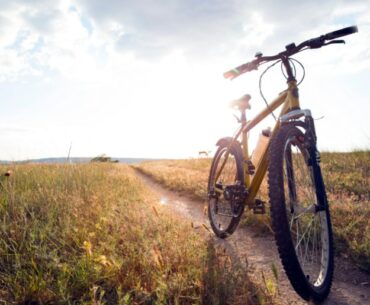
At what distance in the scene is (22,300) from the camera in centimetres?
240

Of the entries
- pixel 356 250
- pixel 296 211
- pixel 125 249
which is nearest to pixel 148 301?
pixel 125 249

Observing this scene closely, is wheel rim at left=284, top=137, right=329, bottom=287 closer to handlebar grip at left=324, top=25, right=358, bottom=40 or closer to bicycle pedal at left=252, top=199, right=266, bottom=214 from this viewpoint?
bicycle pedal at left=252, top=199, right=266, bottom=214

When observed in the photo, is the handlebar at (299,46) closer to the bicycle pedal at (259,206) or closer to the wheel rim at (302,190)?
the wheel rim at (302,190)

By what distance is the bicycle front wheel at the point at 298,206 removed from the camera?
2.52 meters

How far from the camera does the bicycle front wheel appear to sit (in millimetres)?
2521

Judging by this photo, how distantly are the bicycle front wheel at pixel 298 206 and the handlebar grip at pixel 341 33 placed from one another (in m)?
1.00

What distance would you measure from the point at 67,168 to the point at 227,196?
13.5 feet

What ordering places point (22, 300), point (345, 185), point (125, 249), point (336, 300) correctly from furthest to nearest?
point (345, 185), point (125, 249), point (336, 300), point (22, 300)

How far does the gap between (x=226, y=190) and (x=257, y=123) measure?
103 cm

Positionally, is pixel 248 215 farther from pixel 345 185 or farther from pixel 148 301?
pixel 148 301

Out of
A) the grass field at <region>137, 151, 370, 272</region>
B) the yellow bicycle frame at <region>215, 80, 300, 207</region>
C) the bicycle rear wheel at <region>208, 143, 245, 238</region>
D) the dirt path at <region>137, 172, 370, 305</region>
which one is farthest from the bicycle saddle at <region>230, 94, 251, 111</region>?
the dirt path at <region>137, 172, 370, 305</region>

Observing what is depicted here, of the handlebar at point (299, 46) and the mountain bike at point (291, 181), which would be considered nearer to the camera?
the mountain bike at point (291, 181)

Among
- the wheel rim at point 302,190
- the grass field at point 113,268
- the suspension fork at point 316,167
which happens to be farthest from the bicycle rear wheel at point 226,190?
the suspension fork at point 316,167

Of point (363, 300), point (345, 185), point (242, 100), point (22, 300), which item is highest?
point (242, 100)
